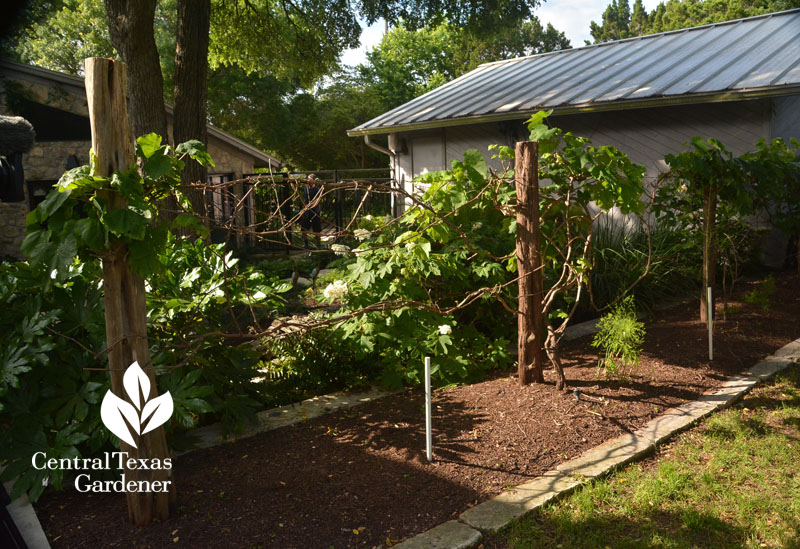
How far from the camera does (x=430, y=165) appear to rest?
503 inches

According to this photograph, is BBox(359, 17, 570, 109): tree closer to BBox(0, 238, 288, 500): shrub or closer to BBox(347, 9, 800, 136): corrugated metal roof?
BBox(347, 9, 800, 136): corrugated metal roof

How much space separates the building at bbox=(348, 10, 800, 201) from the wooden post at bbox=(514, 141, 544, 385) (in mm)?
2443

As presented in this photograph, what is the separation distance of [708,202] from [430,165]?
7.14m

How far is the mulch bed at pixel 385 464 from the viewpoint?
119 inches

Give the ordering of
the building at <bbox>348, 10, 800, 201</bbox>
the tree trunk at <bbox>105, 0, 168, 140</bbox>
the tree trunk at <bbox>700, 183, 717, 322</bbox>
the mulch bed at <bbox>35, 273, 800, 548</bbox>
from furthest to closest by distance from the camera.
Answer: the building at <bbox>348, 10, 800, 201</bbox> → the tree trunk at <bbox>105, 0, 168, 140</bbox> → the tree trunk at <bbox>700, 183, 717, 322</bbox> → the mulch bed at <bbox>35, 273, 800, 548</bbox>

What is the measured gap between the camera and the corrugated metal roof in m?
8.59

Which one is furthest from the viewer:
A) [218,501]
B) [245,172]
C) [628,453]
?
[245,172]

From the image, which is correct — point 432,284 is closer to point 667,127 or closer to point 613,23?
point 667,127

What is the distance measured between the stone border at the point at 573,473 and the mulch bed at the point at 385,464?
0.08 metres

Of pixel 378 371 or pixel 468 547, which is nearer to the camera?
pixel 468 547

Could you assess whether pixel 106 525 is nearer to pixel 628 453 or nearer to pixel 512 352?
pixel 628 453

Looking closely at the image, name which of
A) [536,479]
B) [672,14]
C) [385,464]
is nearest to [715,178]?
[536,479]

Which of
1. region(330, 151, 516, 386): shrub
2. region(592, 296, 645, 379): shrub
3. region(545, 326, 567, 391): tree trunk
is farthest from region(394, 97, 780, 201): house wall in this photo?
region(545, 326, 567, 391): tree trunk

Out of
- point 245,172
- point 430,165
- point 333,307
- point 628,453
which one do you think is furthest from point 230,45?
point 628,453
